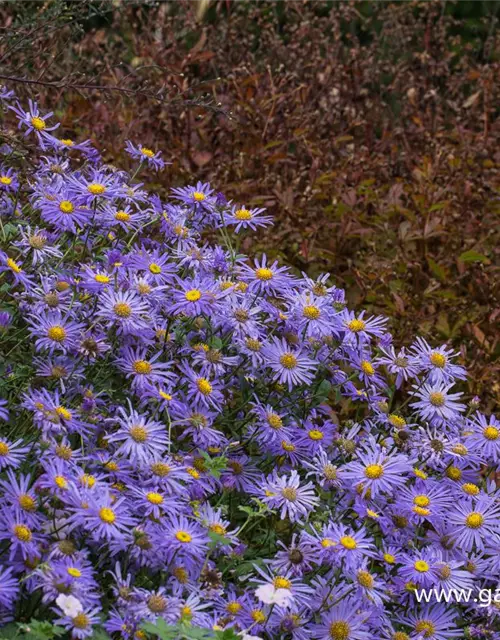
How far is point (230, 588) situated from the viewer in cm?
193

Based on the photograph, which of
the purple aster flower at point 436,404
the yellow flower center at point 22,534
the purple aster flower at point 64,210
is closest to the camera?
the yellow flower center at point 22,534

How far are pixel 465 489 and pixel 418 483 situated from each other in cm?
13

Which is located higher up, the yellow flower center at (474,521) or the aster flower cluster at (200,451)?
the aster flower cluster at (200,451)

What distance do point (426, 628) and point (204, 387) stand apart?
2.06 ft

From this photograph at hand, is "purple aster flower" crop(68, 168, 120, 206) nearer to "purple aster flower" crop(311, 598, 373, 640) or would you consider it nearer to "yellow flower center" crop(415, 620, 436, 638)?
"purple aster flower" crop(311, 598, 373, 640)

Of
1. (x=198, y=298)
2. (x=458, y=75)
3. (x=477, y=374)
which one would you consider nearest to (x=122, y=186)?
(x=198, y=298)

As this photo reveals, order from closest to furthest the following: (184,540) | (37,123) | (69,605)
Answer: (69,605)
(184,540)
(37,123)

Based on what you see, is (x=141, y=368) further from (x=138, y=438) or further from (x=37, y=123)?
(x=37, y=123)

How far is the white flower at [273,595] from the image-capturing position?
1700 mm

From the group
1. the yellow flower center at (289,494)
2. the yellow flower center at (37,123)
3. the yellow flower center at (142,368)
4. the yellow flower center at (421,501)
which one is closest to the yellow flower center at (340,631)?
the yellow flower center at (289,494)

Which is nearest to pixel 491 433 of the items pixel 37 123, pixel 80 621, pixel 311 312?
pixel 311 312

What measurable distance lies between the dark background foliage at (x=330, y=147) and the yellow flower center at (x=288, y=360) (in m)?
1.09

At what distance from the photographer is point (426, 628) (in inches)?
79.9

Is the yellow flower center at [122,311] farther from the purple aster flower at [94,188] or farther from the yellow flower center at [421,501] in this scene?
the yellow flower center at [421,501]
